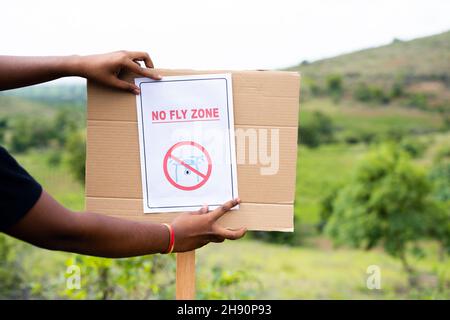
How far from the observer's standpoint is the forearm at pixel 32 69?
1730mm

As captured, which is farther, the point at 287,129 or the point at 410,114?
the point at 410,114

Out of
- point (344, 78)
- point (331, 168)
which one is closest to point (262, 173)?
point (331, 168)

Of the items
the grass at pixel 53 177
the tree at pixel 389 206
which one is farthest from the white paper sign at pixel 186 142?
the grass at pixel 53 177

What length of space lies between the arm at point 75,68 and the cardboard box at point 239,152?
0.05 meters

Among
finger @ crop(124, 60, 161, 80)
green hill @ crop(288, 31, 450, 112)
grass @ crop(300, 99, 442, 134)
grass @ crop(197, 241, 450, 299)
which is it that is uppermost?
green hill @ crop(288, 31, 450, 112)

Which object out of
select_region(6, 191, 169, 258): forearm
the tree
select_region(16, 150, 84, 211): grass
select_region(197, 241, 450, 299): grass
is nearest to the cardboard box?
select_region(6, 191, 169, 258): forearm

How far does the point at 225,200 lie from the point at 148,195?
0.22 m

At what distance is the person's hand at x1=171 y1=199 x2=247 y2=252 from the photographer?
1672 millimetres

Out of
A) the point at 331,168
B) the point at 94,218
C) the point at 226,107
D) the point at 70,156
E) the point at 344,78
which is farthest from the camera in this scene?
the point at 344,78

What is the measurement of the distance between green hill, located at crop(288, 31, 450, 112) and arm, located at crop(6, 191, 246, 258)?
16109 mm

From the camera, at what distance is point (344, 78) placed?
19422 millimetres

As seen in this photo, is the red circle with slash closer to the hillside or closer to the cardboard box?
the cardboard box

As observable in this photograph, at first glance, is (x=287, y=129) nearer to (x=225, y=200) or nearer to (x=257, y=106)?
(x=257, y=106)

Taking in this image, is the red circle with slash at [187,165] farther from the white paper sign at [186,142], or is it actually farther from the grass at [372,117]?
the grass at [372,117]
